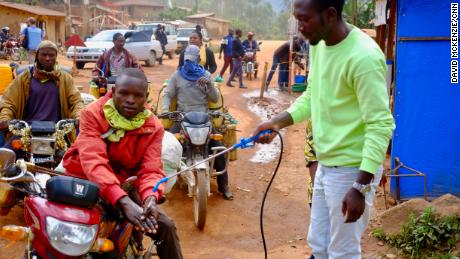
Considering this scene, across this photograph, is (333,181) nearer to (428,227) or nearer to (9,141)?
(428,227)

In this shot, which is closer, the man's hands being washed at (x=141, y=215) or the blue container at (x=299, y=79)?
the man's hands being washed at (x=141, y=215)

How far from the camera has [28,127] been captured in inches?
191

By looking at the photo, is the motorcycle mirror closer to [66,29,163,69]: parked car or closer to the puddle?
the puddle

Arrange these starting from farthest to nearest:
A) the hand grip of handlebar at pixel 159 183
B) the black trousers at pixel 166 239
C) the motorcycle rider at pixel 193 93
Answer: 1. the motorcycle rider at pixel 193 93
2. the black trousers at pixel 166 239
3. the hand grip of handlebar at pixel 159 183

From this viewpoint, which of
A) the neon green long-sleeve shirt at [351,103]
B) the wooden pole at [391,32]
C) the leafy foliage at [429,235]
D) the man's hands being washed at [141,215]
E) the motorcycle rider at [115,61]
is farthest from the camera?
the motorcycle rider at [115,61]

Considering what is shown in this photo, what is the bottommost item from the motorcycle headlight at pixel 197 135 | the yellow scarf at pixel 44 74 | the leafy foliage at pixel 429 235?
the leafy foliage at pixel 429 235

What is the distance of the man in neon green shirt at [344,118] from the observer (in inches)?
96.4

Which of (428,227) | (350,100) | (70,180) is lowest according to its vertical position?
(428,227)

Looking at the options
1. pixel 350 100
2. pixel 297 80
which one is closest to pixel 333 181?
A: pixel 350 100

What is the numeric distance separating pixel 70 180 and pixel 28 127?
278cm

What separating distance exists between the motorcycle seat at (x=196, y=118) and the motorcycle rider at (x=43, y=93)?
1.21m

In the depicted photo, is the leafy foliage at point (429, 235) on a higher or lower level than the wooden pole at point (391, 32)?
lower

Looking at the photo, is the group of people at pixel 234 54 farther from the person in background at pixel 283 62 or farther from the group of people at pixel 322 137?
the group of people at pixel 322 137

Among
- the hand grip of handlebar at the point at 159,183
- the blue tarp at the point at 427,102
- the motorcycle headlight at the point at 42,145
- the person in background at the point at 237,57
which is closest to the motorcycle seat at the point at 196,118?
the motorcycle headlight at the point at 42,145
